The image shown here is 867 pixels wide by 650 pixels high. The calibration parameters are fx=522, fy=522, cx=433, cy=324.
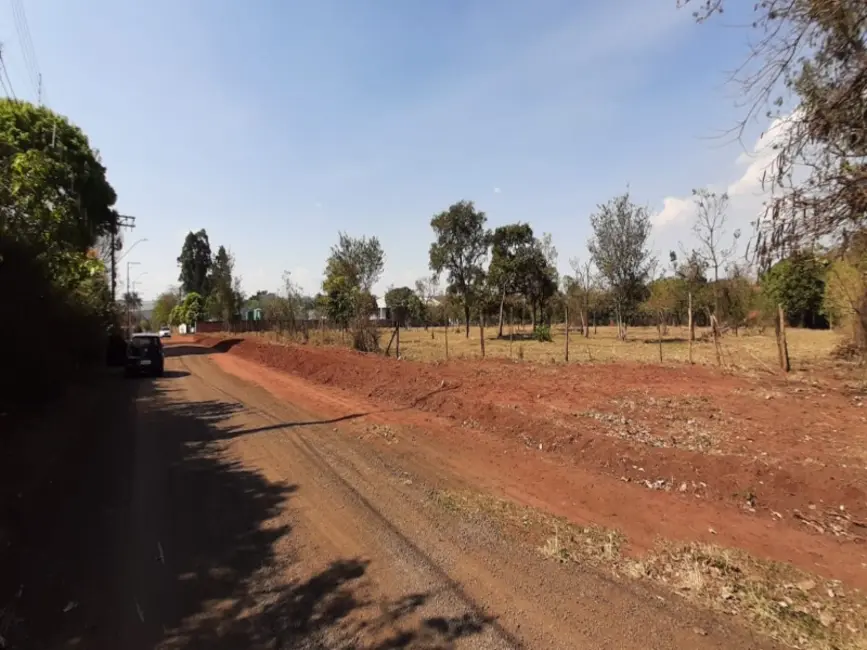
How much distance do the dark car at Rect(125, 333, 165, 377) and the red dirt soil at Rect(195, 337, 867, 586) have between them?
31.8ft

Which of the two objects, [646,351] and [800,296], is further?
[800,296]

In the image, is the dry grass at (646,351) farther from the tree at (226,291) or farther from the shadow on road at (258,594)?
the tree at (226,291)

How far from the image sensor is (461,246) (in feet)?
160

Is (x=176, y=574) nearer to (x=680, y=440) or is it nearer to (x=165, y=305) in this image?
(x=680, y=440)

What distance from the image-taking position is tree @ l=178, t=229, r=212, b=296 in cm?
9612

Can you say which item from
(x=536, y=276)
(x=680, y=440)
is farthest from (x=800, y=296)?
(x=680, y=440)

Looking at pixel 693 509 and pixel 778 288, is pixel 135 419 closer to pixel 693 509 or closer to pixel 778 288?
pixel 693 509

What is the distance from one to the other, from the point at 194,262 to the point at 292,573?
103m

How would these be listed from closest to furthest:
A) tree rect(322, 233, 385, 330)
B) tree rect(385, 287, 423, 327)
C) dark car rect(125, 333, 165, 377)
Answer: dark car rect(125, 333, 165, 377) → tree rect(322, 233, 385, 330) → tree rect(385, 287, 423, 327)

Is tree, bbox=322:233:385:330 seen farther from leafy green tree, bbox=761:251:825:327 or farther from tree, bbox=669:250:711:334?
leafy green tree, bbox=761:251:825:327

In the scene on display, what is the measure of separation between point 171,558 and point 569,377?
12.0m

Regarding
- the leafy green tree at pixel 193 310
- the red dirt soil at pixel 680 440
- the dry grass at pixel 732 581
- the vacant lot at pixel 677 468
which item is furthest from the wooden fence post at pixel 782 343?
the leafy green tree at pixel 193 310

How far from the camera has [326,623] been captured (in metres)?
3.62

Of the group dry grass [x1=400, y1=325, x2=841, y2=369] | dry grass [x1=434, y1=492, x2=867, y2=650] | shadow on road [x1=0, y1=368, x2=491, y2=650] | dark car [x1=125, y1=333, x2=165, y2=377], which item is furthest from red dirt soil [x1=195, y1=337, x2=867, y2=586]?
dark car [x1=125, y1=333, x2=165, y2=377]
